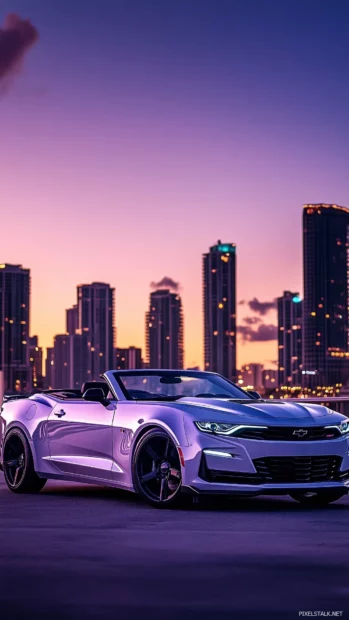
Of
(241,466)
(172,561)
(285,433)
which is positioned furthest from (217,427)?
(172,561)

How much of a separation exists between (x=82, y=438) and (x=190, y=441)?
5.75 ft

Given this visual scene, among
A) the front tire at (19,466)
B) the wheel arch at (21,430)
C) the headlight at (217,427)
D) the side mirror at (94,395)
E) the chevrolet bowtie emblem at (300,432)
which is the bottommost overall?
the front tire at (19,466)

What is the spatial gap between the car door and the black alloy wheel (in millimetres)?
568

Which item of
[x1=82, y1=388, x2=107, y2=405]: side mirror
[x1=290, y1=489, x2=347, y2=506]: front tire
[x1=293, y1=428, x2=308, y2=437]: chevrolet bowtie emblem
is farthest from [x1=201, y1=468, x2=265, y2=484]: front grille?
[x1=82, y1=388, x2=107, y2=405]: side mirror

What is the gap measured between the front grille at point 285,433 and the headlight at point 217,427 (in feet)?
0.21

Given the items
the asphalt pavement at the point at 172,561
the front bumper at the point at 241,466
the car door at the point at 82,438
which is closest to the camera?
the asphalt pavement at the point at 172,561

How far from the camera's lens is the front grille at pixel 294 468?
1110 centimetres

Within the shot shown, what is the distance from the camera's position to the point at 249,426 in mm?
11102

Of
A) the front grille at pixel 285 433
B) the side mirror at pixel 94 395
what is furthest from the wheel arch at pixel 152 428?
the side mirror at pixel 94 395

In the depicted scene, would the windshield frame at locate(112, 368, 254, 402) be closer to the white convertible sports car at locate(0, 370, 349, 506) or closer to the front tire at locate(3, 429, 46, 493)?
the white convertible sports car at locate(0, 370, 349, 506)

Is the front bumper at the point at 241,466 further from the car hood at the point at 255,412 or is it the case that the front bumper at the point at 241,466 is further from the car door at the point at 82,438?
the car door at the point at 82,438

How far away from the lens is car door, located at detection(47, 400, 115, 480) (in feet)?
39.8

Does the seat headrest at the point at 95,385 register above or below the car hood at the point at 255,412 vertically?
above

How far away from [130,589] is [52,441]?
654 cm
